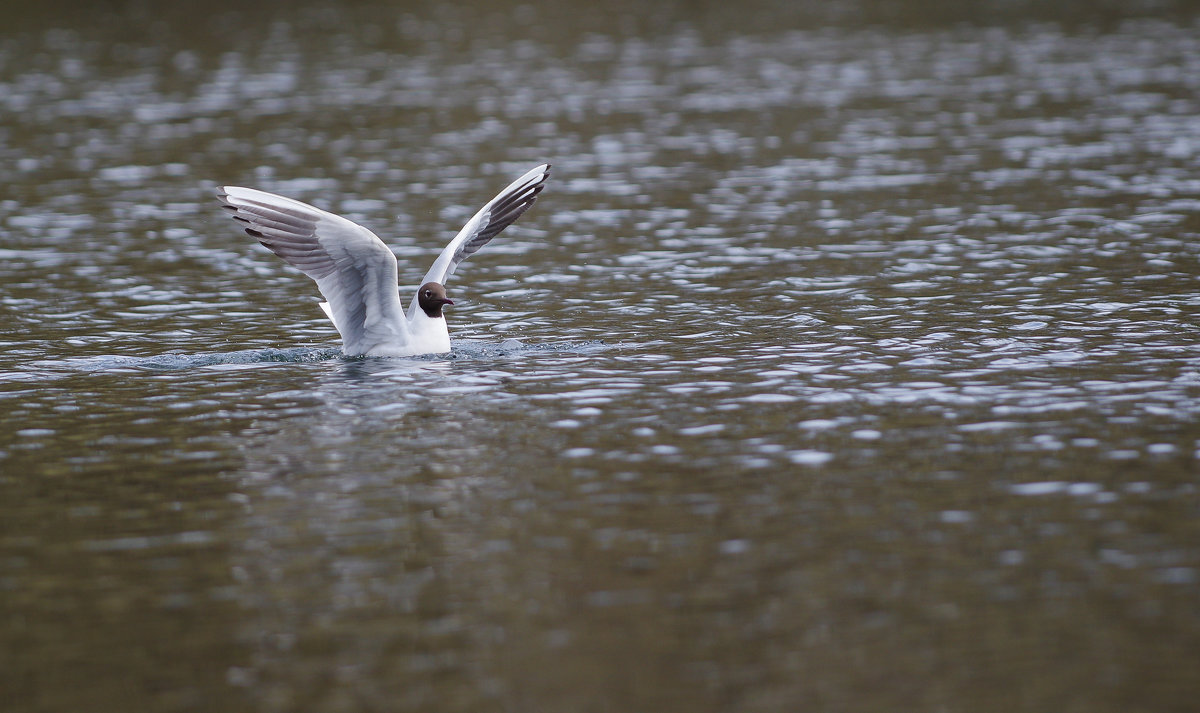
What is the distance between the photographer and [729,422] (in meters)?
14.3

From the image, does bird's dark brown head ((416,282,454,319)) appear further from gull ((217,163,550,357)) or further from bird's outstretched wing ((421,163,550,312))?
bird's outstretched wing ((421,163,550,312))

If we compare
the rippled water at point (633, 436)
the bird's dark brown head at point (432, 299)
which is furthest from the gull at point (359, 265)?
the rippled water at point (633, 436)

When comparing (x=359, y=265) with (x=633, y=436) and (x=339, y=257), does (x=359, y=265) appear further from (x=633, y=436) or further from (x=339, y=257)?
(x=633, y=436)

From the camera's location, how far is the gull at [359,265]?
16.9 m

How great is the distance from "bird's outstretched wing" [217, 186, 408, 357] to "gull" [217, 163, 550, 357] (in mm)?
10

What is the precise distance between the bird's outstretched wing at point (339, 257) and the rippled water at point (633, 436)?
20.0 inches

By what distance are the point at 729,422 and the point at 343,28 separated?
50.1 meters

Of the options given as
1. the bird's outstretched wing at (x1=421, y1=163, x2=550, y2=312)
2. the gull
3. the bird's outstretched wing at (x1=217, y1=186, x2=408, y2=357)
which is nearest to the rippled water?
the gull

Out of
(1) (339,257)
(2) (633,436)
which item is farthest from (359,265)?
(2) (633,436)

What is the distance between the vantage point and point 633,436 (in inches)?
549

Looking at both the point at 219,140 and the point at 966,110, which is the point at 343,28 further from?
the point at 966,110

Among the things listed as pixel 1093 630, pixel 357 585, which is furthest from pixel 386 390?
pixel 1093 630

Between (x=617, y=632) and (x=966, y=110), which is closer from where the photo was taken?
(x=617, y=632)

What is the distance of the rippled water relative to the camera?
9398 millimetres
